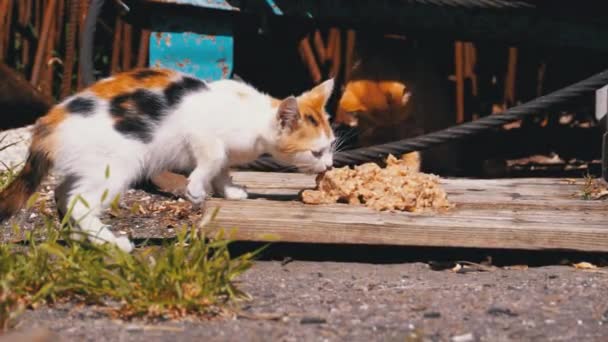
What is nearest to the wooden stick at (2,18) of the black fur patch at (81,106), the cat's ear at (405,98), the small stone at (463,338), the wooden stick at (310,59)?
the wooden stick at (310,59)

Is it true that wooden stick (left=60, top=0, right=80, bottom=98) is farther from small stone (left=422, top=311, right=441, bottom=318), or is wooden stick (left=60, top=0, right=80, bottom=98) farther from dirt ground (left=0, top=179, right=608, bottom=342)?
small stone (left=422, top=311, right=441, bottom=318)

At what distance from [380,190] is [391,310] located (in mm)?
1062

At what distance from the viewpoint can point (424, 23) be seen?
5207 mm

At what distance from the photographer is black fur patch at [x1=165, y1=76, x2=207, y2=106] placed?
370cm

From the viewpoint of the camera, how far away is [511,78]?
6.17 metres

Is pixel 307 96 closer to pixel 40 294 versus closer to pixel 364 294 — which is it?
pixel 364 294

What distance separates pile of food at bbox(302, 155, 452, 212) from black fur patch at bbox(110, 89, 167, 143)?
658mm

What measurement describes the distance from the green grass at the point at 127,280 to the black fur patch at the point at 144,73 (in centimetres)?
94

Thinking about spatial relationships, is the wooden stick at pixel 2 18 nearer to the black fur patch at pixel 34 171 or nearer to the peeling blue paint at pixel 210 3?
the peeling blue paint at pixel 210 3

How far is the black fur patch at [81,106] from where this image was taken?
3.54 m

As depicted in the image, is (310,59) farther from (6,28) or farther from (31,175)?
(31,175)

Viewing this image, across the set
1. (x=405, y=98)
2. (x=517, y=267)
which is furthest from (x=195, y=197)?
(x=405, y=98)

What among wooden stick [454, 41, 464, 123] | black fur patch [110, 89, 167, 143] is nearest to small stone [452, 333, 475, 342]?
black fur patch [110, 89, 167, 143]

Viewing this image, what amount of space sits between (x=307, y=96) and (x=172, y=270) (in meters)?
1.44
